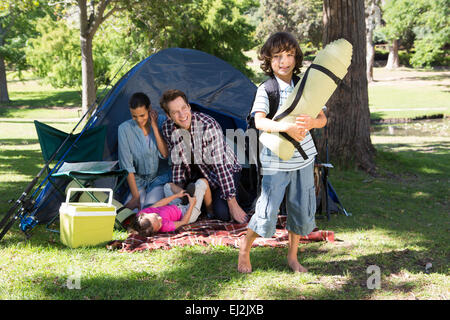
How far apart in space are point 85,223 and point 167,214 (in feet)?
2.41

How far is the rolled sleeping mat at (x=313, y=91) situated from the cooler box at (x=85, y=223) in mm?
1347

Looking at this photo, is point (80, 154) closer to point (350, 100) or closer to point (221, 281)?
point (221, 281)

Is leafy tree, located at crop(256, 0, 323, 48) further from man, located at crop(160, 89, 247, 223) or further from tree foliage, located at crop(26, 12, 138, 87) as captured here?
man, located at crop(160, 89, 247, 223)

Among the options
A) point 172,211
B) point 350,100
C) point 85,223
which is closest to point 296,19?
point 350,100

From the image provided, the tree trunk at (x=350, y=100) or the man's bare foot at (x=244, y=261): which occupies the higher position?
the tree trunk at (x=350, y=100)

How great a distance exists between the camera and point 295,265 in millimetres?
2926

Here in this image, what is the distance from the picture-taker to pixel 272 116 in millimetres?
2783

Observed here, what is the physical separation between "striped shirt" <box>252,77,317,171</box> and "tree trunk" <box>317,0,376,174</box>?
10.5ft

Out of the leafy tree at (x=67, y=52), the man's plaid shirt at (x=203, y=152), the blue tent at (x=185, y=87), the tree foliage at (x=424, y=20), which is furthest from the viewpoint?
the tree foliage at (x=424, y=20)

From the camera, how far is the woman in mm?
4152

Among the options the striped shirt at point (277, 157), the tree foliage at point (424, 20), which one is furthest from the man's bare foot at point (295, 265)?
the tree foliage at point (424, 20)

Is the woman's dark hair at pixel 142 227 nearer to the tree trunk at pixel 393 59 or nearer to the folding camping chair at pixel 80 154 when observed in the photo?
the folding camping chair at pixel 80 154

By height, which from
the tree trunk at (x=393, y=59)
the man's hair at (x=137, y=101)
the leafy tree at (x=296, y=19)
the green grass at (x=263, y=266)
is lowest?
the green grass at (x=263, y=266)

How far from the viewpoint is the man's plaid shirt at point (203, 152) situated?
4.05 m
